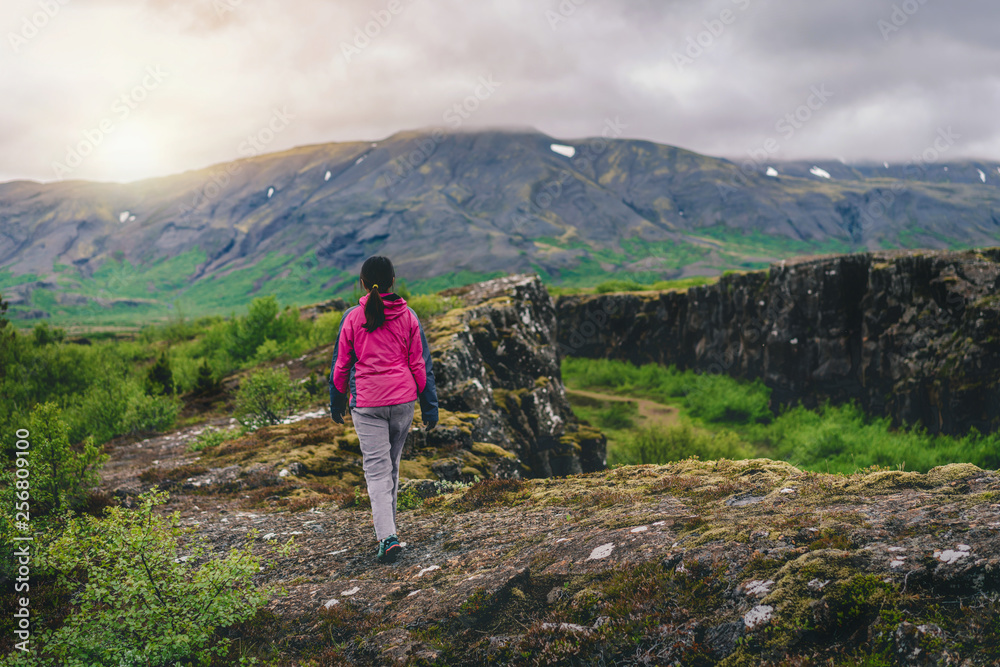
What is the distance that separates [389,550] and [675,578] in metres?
3.60

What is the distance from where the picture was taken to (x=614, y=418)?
3553 centimetres

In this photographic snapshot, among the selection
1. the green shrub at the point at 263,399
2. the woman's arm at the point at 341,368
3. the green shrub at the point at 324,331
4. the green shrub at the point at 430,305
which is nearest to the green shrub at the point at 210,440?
the green shrub at the point at 263,399

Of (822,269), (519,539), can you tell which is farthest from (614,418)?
(519,539)

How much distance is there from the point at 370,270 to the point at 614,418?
31148 millimetres

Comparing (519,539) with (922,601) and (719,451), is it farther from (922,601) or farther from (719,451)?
(719,451)

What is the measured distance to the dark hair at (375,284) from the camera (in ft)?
20.8

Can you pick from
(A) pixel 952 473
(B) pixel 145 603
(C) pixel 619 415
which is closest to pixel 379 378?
(B) pixel 145 603

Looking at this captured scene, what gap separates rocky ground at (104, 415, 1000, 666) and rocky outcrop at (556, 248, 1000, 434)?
914 inches

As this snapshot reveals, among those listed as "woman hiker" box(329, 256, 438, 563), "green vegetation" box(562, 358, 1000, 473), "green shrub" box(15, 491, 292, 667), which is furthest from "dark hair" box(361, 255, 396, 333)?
"green vegetation" box(562, 358, 1000, 473)

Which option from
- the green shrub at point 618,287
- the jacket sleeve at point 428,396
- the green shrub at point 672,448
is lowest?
the green shrub at point 672,448

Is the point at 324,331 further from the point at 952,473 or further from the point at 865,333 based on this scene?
the point at 952,473

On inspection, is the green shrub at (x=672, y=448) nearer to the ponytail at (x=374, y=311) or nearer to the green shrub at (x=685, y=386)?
the green shrub at (x=685, y=386)

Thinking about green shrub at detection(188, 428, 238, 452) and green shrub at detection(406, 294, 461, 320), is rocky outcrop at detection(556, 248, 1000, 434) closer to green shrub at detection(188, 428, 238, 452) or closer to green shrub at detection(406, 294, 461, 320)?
green shrub at detection(406, 294, 461, 320)

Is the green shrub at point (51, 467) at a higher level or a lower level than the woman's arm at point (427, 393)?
lower
